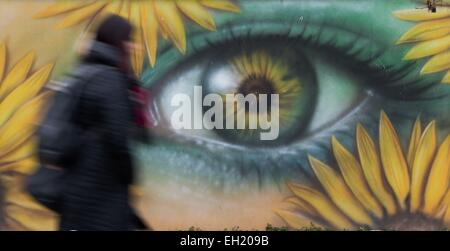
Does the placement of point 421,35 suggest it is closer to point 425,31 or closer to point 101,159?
point 425,31

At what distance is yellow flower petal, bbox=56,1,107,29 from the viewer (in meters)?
6.24

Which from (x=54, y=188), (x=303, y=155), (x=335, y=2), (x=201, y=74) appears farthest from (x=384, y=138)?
(x=54, y=188)

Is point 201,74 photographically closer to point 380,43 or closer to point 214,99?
point 214,99

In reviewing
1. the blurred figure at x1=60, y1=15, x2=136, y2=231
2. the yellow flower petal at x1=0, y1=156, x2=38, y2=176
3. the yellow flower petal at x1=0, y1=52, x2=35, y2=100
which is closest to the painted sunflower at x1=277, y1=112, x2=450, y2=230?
the yellow flower petal at x1=0, y1=156, x2=38, y2=176

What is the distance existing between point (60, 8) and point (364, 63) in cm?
237

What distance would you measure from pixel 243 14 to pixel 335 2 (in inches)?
28.1

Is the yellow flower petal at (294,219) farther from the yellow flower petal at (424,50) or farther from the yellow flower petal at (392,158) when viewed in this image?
the yellow flower petal at (424,50)

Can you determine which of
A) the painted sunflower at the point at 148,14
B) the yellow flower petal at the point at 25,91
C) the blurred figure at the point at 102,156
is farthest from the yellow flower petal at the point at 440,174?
the blurred figure at the point at 102,156

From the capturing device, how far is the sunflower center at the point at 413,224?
6.39 metres

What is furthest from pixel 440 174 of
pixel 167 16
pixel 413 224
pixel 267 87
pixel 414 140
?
pixel 167 16

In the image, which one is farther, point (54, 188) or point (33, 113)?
point (33, 113)

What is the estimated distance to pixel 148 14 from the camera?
20.5 feet
